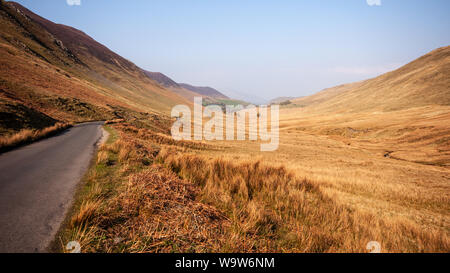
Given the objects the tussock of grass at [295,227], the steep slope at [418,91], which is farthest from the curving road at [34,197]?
the steep slope at [418,91]

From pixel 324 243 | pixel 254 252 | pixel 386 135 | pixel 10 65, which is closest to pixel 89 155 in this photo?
pixel 254 252

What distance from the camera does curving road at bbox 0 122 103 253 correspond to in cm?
230

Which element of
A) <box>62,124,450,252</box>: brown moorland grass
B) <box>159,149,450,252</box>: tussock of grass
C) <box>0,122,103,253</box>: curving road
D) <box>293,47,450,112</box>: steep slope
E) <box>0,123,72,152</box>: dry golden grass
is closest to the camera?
<box>0,122,103,253</box>: curving road

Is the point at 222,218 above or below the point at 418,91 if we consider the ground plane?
below

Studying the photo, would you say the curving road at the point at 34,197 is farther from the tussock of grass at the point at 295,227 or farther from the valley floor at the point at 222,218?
the tussock of grass at the point at 295,227

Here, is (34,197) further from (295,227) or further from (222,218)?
(295,227)

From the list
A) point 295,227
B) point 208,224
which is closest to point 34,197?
point 208,224

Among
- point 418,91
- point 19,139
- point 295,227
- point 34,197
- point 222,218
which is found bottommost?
point 295,227

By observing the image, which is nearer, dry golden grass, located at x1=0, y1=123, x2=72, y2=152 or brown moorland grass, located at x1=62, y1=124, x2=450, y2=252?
brown moorland grass, located at x1=62, y1=124, x2=450, y2=252

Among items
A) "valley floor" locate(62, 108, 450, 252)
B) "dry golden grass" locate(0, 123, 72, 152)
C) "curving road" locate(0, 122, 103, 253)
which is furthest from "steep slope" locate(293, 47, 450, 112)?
"dry golden grass" locate(0, 123, 72, 152)

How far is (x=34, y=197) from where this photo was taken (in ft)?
11.5

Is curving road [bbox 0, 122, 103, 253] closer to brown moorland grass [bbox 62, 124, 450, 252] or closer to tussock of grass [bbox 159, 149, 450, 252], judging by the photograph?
brown moorland grass [bbox 62, 124, 450, 252]

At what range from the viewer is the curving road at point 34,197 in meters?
2.30

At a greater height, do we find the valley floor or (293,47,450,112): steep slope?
(293,47,450,112): steep slope
